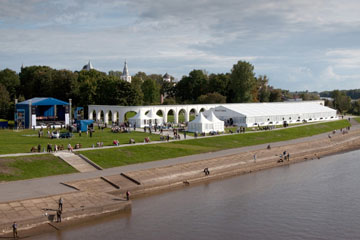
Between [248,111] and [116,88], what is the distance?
26419mm

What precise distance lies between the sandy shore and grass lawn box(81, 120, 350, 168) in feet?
12.8

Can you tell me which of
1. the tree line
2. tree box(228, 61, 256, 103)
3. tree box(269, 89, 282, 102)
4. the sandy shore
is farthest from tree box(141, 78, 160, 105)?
the sandy shore

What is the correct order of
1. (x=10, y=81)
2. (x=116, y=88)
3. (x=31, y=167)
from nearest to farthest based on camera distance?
(x=31, y=167) < (x=116, y=88) < (x=10, y=81)

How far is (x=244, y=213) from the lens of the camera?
25.8 meters

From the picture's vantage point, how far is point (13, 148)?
37.6m

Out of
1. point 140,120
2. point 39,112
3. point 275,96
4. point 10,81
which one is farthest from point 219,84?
point 10,81

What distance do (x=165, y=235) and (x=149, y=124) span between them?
39.3m

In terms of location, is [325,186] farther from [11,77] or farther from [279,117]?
[11,77]

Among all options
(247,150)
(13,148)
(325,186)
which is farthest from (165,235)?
(247,150)

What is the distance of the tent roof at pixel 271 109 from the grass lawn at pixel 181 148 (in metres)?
6.94

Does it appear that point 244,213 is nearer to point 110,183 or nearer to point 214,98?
point 110,183

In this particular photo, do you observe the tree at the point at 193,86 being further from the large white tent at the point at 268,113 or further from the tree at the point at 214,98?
the large white tent at the point at 268,113

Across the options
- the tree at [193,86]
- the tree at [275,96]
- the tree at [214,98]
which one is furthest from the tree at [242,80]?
the tree at [275,96]

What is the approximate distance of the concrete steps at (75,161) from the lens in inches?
1303
